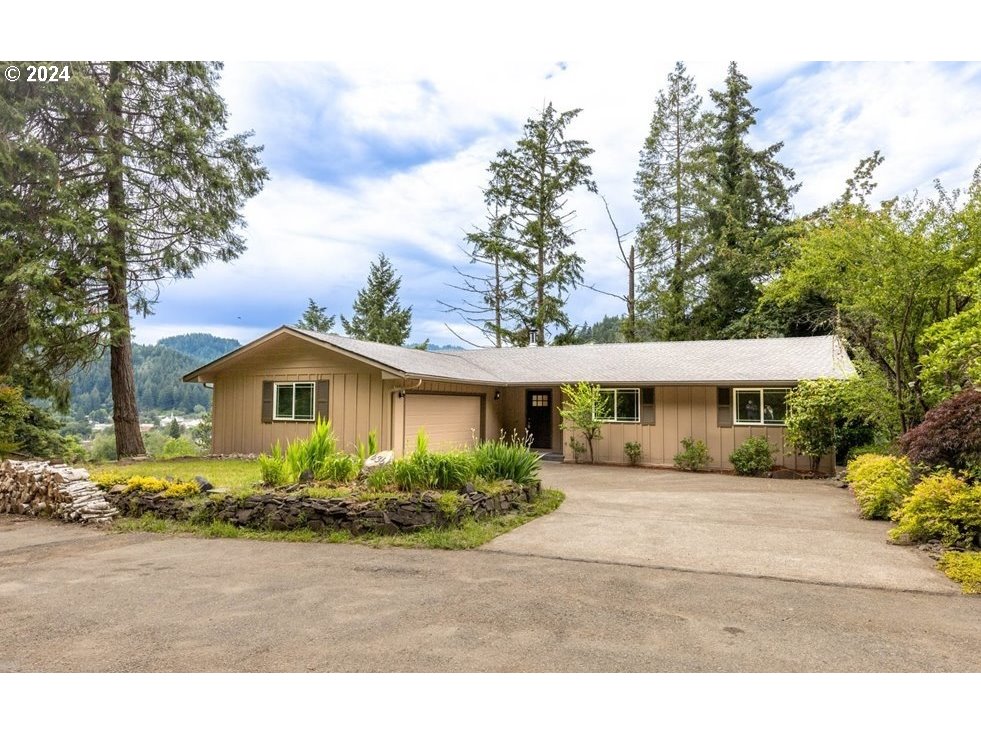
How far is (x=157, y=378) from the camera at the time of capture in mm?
22547

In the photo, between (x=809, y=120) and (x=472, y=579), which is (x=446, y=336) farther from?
(x=472, y=579)

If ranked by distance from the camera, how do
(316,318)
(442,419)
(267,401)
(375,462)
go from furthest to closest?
(316,318) < (442,419) < (267,401) < (375,462)

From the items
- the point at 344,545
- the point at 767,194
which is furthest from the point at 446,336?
the point at 344,545

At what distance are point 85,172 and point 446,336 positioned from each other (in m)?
17.7

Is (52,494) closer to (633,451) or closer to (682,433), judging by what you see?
(633,451)

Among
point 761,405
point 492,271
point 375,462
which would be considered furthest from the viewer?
point 492,271

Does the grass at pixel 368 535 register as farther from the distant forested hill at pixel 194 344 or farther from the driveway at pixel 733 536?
the distant forested hill at pixel 194 344

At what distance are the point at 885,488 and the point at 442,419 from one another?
937cm

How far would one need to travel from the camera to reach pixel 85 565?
5543mm

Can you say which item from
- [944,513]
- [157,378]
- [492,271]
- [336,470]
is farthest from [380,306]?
[944,513]

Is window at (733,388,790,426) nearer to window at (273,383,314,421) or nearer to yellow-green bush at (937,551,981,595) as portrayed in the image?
yellow-green bush at (937,551,981,595)

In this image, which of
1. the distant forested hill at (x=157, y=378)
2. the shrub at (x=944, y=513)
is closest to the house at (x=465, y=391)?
the distant forested hill at (x=157, y=378)

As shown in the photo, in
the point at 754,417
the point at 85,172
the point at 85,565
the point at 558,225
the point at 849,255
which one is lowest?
the point at 85,565
